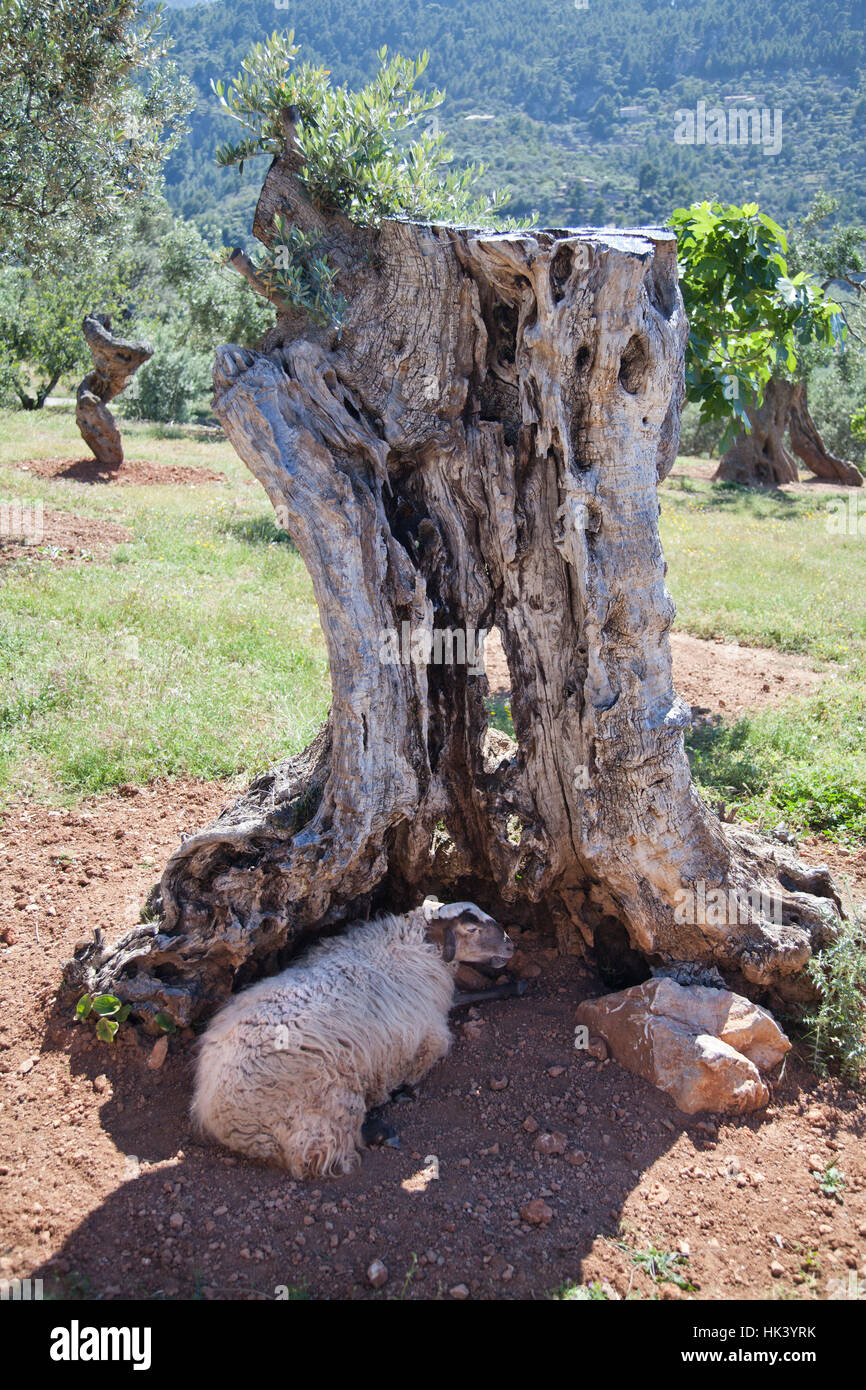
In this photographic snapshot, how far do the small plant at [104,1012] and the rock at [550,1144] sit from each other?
170 cm

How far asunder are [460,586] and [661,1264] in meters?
2.59

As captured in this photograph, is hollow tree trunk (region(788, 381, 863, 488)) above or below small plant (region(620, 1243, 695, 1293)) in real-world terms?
above

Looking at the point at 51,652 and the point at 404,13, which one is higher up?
the point at 404,13

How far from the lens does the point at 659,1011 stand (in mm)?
3457

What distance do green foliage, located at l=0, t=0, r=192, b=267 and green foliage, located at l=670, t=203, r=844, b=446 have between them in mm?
4904

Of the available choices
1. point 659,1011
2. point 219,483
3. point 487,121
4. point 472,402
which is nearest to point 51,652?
point 472,402

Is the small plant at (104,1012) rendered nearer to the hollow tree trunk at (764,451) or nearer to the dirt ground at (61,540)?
the dirt ground at (61,540)

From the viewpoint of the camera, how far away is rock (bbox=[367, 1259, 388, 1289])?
8.32ft

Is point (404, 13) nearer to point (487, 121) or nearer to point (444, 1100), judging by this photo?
point (487, 121)

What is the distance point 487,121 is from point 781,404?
206ft

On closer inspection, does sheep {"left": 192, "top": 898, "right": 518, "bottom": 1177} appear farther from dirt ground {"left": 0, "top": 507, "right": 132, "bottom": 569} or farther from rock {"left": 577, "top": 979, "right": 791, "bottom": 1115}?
dirt ground {"left": 0, "top": 507, "right": 132, "bottom": 569}

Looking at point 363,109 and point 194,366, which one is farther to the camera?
point 194,366

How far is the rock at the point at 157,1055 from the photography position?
3426mm

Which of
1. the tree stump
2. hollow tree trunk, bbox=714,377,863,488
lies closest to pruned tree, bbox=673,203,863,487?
the tree stump
